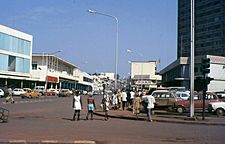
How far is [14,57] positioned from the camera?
89.4 m

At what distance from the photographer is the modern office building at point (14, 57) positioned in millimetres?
84750

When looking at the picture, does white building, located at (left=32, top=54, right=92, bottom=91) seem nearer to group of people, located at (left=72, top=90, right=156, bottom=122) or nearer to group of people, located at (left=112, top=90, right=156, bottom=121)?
group of people, located at (left=112, top=90, right=156, bottom=121)

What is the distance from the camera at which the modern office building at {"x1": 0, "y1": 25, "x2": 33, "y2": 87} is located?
278ft

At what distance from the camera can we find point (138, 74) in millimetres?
97312

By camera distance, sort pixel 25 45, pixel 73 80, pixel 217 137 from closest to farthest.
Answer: pixel 217 137 → pixel 25 45 → pixel 73 80

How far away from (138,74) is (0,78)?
105 ft

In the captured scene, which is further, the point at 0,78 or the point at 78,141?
the point at 0,78

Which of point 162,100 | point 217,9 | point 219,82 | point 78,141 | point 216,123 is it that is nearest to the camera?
point 78,141

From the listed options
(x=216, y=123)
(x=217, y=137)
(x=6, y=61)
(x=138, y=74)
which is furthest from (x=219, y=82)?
(x=217, y=137)

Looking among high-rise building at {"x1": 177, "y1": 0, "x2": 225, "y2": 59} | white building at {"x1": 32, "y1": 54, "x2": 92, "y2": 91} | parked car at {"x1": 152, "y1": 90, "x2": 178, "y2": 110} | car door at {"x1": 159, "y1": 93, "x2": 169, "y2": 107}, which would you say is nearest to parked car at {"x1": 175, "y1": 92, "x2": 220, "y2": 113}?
parked car at {"x1": 152, "y1": 90, "x2": 178, "y2": 110}

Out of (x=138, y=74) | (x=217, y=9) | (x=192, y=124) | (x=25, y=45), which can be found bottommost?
(x=192, y=124)

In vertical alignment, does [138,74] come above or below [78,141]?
above

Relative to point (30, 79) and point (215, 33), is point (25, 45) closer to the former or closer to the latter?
point (30, 79)

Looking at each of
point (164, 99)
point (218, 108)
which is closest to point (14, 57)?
point (164, 99)
